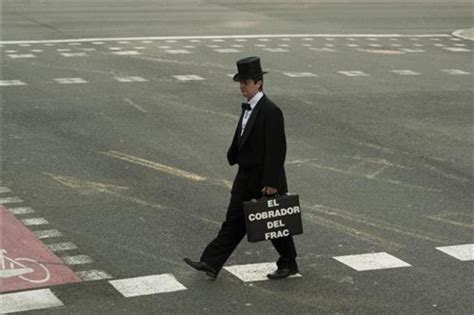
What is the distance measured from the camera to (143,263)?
36.3ft

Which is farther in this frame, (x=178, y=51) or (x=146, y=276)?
(x=178, y=51)

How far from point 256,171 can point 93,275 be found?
182 centimetres

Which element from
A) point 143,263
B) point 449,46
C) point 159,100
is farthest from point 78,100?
point 449,46

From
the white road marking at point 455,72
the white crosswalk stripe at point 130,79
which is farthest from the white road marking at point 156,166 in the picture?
the white road marking at point 455,72

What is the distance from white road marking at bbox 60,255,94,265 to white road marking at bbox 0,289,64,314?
33.4 inches

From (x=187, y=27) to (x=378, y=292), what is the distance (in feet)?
73.6

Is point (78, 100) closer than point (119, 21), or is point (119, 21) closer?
point (78, 100)

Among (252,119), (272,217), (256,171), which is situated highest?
(252,119)

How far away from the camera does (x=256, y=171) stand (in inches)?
416

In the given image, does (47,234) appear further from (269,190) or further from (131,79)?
(131,79)

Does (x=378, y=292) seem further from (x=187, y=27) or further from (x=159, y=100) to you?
(x=187, y=27)

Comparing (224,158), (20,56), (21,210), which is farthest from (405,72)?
(21,210)

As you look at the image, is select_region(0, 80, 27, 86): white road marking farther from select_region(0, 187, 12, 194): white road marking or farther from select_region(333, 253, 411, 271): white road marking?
select_region(333, 253, 411, 271): white road marking

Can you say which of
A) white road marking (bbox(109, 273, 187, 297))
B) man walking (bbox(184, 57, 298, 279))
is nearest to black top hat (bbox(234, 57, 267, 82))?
man walking (bbox(184, 57, 298, 279))
